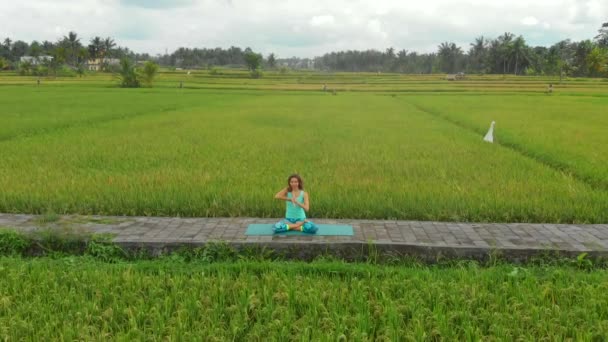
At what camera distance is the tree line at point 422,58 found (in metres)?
56.2

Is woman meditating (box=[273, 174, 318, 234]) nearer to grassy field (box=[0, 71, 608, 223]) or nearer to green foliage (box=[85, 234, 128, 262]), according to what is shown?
grassy field (box=[0, 71, 608, 223])

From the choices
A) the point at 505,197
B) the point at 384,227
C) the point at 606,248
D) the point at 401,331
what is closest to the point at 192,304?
the point at 401,331

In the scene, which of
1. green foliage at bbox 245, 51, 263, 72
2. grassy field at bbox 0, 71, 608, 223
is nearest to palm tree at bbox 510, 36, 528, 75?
green foliage at bbox 245, 51, 263, 72

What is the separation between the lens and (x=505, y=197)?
4.90 m

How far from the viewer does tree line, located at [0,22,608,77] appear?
5616 centimetres

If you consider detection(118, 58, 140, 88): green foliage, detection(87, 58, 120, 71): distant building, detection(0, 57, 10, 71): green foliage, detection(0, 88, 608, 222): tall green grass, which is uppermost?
detection(87, 58, 120, 71): distant building

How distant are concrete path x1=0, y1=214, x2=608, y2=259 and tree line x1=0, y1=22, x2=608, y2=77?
51.1 metres

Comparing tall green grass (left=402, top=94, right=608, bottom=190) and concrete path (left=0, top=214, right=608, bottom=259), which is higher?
tall green grass (left=402, top=94, right=608, bottom=190)

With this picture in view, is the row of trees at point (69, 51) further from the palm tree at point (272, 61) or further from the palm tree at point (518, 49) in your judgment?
the palm tree at point (518, 49)

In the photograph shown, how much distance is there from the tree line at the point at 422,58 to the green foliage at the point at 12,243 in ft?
170

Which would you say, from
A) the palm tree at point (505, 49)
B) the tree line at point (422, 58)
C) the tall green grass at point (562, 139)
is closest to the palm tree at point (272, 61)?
the tree line at point (422, 58)

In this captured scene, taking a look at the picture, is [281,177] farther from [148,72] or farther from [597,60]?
[597,60]

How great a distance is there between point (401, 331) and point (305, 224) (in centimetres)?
146

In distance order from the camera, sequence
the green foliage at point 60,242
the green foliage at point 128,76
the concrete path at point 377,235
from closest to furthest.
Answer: the concrete path at point 377,235 → the green foliage at point 60,242 → the green foliage at point 128,76
